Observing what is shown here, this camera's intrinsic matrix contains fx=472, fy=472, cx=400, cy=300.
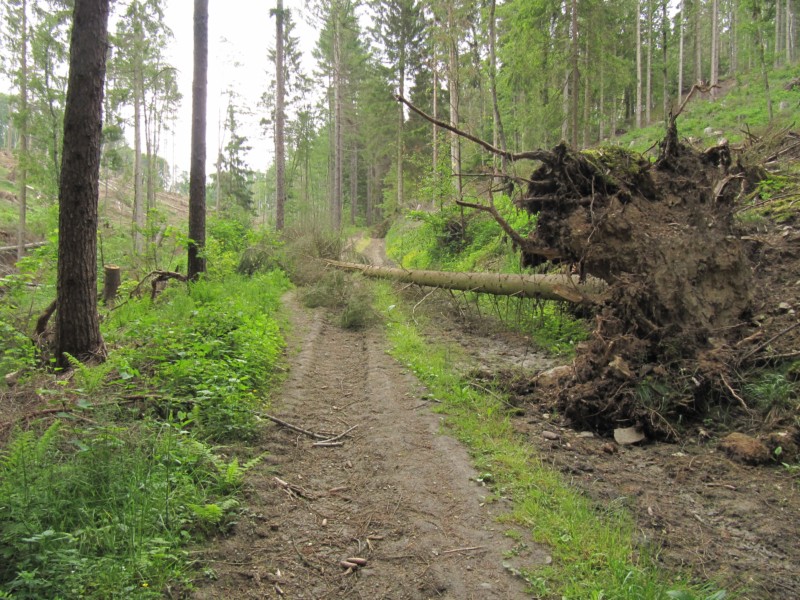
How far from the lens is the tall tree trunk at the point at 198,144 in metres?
9.93

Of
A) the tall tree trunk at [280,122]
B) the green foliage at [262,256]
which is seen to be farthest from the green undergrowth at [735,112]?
the green foliage at [262,256]

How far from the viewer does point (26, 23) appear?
22.2m

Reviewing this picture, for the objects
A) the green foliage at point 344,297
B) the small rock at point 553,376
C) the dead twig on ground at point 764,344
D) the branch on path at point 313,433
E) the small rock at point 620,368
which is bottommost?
the branch on path at point 313,433

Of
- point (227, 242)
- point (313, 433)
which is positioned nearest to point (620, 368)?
point (313, 433)

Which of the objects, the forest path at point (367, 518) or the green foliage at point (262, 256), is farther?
the green foliage at point (262, 256)

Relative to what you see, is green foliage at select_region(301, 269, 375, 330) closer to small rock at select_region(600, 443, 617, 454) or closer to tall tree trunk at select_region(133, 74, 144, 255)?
small rock at select_region(600, 443, 617, 454)

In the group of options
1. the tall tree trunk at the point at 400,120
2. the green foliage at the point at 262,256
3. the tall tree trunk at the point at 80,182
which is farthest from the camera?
the tall tree trunk at the point at 400,120

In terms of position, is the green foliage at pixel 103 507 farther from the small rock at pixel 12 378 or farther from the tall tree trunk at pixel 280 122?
the tall tree trunk at pixel 280 122

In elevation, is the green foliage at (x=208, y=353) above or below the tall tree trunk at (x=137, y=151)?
below

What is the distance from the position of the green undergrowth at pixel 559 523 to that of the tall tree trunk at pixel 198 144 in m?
7.15

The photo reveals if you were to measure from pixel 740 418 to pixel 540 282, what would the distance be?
326cm

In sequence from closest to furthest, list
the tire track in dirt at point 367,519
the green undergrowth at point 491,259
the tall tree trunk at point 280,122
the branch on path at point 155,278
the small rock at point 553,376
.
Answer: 1. the tire track in dirt at point 367,519
2. the small rock at point 553,376
3. the green undergrowth at point 491,259
4. the branch on path at point 155,278
5. the tall tree trunk at point 280,122

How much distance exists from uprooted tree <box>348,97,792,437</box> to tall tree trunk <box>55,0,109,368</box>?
11.9 feet

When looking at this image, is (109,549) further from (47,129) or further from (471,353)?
(47,129)
